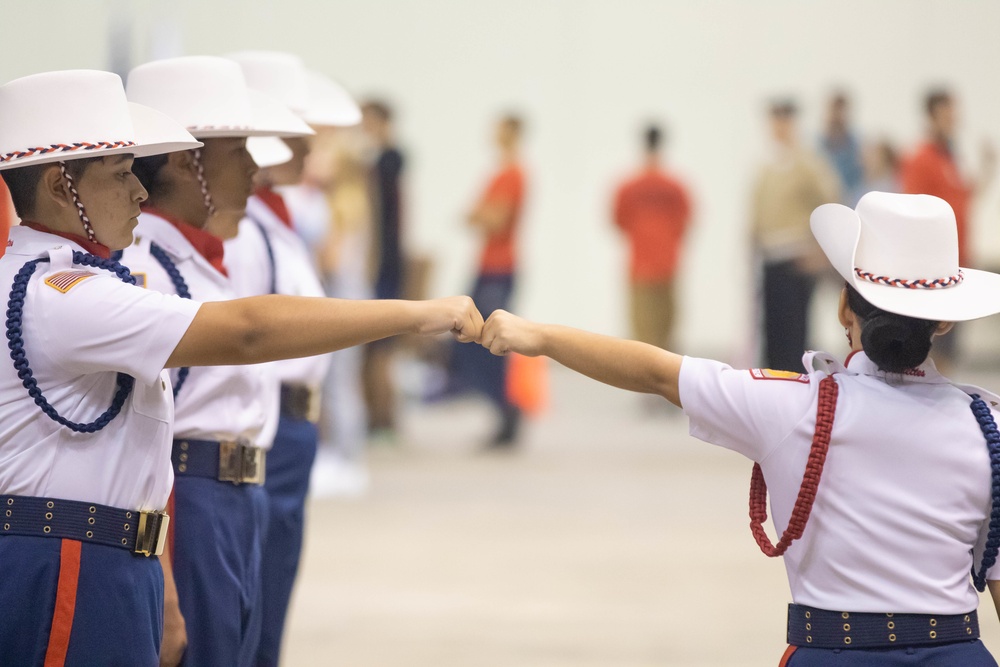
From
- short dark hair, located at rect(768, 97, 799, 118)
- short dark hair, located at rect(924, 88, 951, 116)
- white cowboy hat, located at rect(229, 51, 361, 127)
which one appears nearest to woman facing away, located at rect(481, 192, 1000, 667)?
white cowboy hat, located at rect(229, 51, 361, 127)

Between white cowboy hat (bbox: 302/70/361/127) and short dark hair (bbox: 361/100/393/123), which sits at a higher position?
white cowboy hat (bbox: 302/70/361/127)

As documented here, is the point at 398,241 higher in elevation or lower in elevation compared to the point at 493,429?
higher

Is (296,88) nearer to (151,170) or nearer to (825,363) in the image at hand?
(151,170)

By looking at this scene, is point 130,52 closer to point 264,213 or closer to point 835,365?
point 264,213

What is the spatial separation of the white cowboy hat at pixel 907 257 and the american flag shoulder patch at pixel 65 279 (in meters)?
1.28

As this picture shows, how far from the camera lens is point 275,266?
143 inches

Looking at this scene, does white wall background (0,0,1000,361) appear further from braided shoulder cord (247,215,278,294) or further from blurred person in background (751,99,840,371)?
braided shoulder cord (247,215,278,294)

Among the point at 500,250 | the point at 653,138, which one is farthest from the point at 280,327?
the point at 653,138

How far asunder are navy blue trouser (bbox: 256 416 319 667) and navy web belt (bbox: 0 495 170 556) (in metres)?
1.43

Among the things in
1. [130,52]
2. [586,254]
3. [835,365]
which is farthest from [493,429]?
[835,365]

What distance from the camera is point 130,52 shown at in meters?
12.1

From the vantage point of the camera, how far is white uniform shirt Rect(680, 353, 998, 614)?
2332 mm

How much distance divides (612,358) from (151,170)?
3.96ft

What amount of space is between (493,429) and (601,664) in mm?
5485
